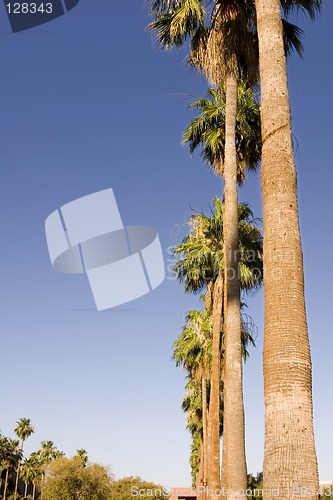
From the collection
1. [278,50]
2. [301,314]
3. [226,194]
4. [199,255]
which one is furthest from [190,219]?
[301,314]

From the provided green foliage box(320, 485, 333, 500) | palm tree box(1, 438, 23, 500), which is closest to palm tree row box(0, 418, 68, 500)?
palm tree box(1, 438, 23, 500)

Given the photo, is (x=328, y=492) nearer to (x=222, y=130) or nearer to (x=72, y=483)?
(x=72, y=483)

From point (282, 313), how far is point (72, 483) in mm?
60066

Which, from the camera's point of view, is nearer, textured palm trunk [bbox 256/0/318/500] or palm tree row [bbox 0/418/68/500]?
textured palm trunk [bbox 256/0/318/500]

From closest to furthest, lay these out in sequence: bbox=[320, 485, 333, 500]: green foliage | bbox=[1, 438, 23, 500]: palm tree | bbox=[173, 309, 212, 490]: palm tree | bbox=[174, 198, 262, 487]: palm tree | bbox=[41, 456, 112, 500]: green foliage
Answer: bbox=[174, 198, 262, 487]: palm tree, bbox=[173, 309, 212, 490]: palm tree, bbox=[320, 485, 333, 500]: green foliage, bbox=[41, 456, 112, 500]: green foliage, bbox=[1, 438, 23, 500]: palm tree

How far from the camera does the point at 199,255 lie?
21.2 m

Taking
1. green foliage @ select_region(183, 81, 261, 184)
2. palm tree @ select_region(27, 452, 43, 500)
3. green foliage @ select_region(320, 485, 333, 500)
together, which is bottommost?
green foliage @ select_region(320, 485, 333, 500)

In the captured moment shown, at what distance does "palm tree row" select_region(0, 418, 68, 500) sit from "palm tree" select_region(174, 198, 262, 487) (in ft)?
168

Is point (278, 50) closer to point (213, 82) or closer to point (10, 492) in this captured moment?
point (213, 82)

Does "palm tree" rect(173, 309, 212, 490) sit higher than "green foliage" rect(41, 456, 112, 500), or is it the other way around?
"palm tree" rect(173, 309, 212, 490)

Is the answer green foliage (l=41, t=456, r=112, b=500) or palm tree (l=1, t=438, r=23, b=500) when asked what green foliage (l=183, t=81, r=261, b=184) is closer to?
green foliage (l=41, t=456, r=112, b=500)

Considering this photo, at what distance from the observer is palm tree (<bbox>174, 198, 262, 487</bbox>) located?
19766 mm

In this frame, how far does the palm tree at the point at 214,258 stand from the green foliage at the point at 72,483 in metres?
44.2

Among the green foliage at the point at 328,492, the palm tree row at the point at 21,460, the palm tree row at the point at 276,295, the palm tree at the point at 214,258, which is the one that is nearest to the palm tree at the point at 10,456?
the palm tree row at the point at 21,460
